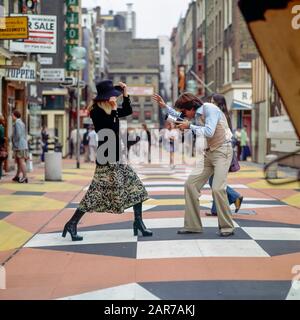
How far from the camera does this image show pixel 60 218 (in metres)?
9.71

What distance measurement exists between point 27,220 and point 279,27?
802cm

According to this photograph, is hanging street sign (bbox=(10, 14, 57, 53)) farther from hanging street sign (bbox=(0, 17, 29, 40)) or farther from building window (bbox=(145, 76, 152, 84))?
building window (bbox=(145, 76, 152, 84))

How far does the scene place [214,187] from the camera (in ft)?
24.2

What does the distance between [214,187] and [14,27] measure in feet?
31.0

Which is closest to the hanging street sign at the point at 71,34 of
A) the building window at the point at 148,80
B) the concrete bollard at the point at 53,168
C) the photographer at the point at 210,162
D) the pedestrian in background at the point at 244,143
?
the pedestrian in background at the point at 244,143

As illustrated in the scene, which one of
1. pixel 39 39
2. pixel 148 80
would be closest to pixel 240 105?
pixel 39 39

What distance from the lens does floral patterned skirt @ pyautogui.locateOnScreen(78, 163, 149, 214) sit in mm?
7008

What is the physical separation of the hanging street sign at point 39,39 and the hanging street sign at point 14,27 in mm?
3933

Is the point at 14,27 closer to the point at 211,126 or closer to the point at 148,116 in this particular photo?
the point at 211,126

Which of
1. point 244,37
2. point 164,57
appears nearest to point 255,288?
point 244,37

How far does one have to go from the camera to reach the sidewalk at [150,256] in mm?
4949

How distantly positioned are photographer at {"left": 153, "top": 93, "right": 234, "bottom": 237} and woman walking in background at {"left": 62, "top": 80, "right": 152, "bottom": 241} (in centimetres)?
64

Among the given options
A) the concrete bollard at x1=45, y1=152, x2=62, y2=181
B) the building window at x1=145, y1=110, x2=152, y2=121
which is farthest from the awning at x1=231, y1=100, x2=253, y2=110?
the building window at x1=145, y1=110, x2=152, y2=121
